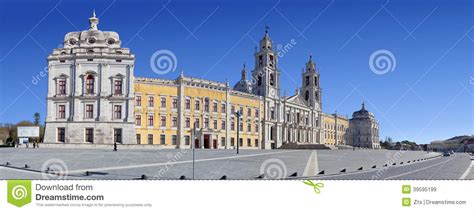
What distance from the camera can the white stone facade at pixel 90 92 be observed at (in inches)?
327

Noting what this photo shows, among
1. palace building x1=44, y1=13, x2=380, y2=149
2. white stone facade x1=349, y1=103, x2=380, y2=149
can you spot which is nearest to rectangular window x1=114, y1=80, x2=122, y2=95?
palace building x1=44, y1=13, x2=380, y2=149

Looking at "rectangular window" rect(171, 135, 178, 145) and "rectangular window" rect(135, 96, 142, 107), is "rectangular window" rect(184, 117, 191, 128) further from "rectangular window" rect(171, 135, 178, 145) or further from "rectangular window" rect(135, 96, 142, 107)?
"rectangular window" rect(135, 96, 142, 107)

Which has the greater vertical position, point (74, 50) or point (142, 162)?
point (74, 50)

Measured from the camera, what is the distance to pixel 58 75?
27.4 feet

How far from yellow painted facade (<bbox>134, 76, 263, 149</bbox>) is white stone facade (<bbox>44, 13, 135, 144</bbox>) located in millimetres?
518

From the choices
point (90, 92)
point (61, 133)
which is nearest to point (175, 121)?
point (90, 92)

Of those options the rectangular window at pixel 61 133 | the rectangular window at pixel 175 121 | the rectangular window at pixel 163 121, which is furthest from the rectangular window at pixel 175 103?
the rectangular window at pixel 61 133

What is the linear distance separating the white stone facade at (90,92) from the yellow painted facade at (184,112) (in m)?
0.52

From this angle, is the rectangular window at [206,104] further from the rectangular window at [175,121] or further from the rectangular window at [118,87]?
the rectangular window at [118,87]
